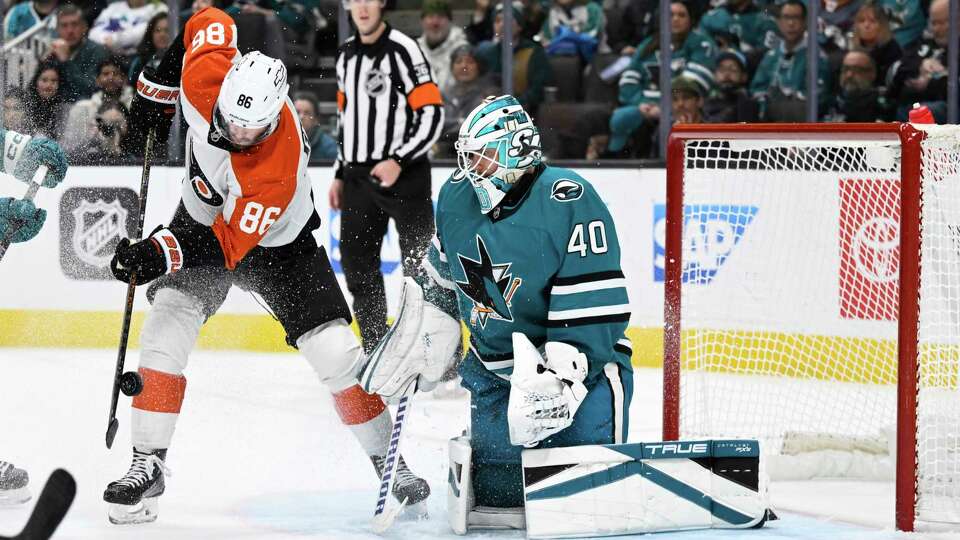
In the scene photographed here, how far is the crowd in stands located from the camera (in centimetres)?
583

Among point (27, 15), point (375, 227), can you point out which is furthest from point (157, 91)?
point (27, 15)

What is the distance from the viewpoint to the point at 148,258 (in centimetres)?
306

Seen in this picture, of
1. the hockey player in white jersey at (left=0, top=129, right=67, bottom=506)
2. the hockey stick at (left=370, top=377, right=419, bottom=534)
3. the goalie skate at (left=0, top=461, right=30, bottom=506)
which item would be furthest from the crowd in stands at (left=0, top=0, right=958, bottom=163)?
the hockey stick at (left=370, top=377, right=419, bottom=534)

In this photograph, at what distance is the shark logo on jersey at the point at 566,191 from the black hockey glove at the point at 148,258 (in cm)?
81

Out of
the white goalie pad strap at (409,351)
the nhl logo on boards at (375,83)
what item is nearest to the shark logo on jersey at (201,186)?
the white goalie pad strap at (409,351)

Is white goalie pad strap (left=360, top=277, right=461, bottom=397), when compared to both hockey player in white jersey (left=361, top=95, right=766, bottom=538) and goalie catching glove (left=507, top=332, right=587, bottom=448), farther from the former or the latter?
goalie catching glove (left=507, top=332, right=587, bottom=448)

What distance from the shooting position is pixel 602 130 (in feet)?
19.6

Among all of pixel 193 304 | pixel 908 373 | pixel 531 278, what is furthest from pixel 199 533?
pixel 908 373

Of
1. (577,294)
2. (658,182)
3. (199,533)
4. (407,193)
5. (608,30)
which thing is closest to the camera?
(577,294)

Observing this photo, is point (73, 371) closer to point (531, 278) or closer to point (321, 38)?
point (321, 38)

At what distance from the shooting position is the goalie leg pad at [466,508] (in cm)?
299

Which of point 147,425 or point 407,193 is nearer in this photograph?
point 147,425

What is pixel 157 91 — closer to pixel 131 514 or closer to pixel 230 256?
pixel 230 256

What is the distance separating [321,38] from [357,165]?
1.26 metres
